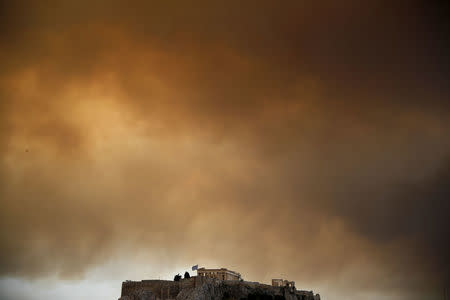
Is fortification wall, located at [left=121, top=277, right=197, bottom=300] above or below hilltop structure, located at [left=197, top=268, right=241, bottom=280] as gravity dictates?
below

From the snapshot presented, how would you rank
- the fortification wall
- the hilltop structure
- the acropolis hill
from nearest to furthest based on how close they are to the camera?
1. the acropolis hill
2. the fortification wall
3. the hilltop structure

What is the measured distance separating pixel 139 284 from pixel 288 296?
23.6 metres

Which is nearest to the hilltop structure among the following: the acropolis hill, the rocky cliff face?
the acropolis hill

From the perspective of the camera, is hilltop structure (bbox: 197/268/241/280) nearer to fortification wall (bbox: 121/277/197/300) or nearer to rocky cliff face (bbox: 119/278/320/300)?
rocky cliff face (bbox: 119/278/320/300)

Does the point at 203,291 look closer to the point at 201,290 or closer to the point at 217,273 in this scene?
the point at 201,290

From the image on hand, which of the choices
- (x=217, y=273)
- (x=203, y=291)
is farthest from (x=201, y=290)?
(x=217, y=273)

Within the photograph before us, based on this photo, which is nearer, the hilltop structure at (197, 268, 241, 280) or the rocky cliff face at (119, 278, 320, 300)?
the rocky cliff face at (119, 278, 320, 300)

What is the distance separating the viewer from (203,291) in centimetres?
7256

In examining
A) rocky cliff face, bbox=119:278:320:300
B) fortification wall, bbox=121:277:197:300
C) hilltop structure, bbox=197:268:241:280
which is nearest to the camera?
rocky cliff face, bbox=119:278:320:300

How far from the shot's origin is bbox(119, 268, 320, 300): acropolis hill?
72.9 m

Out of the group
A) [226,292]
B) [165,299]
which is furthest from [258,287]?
[165,299]

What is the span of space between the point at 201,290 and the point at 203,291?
369 millimetres

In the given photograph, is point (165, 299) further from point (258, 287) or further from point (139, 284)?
point (258, 287)

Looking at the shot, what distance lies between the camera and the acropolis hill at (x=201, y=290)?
72.9 metres
